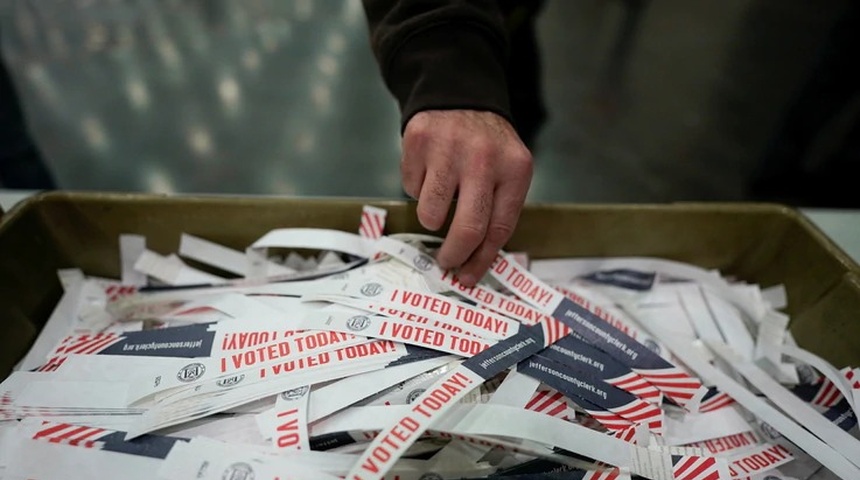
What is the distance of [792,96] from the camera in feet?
6.42

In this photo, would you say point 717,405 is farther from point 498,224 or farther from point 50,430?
point 50,430

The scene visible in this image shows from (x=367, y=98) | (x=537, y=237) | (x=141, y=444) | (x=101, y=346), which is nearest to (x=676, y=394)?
(x=537, y=237)

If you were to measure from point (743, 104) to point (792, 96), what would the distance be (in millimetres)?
158

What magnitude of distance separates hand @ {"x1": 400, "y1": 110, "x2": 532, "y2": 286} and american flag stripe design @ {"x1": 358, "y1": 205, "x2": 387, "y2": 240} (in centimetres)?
13

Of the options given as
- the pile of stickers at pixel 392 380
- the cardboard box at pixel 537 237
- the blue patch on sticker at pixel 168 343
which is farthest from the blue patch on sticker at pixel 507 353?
the blue patch on sticker at pixel 168 343

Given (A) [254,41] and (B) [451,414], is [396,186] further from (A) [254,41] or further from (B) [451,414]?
(B) [451,414]

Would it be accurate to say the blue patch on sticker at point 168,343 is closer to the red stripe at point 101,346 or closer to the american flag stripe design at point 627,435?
the red stripe at point 101,346

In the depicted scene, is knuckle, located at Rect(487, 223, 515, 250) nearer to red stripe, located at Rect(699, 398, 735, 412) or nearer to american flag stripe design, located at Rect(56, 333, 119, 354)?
red stripe, located at Rect(699, 398, 735, 412)

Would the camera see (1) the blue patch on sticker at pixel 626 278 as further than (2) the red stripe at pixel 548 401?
Yes

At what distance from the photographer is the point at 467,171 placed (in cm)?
62

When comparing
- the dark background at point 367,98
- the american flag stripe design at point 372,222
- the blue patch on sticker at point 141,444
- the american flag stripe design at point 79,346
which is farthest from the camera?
the dark background at point 367,98

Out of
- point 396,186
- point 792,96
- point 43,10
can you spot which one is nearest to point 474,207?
point 396,186

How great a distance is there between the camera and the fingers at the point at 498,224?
0.63m

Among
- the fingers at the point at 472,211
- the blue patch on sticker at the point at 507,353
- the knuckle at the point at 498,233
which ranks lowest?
the blue patch on sticker at the point at 507,353
